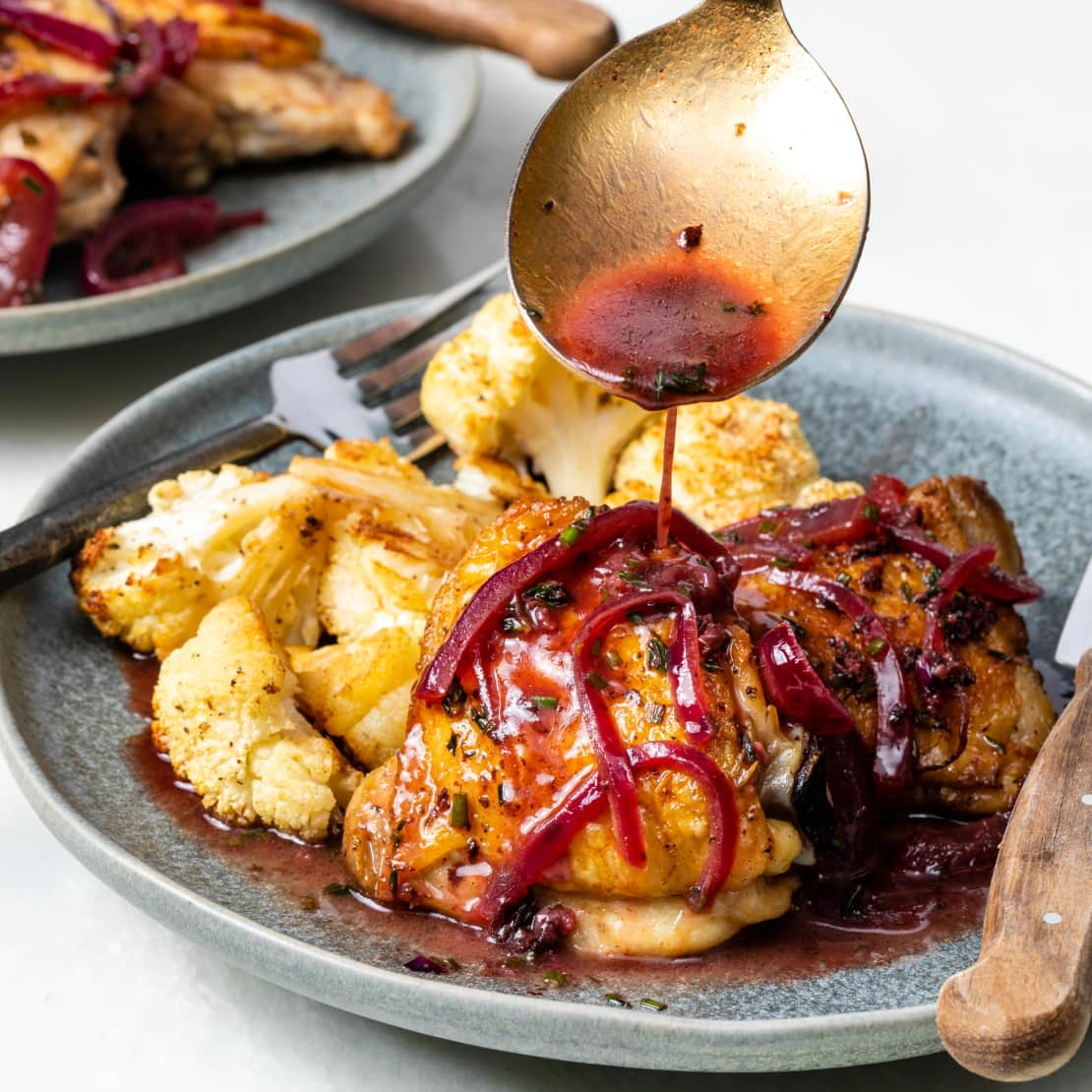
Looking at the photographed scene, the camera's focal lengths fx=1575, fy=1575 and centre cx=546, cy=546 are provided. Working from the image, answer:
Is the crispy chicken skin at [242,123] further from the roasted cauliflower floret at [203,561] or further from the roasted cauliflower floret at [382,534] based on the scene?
the roasted cauliflower floret at [203,561]

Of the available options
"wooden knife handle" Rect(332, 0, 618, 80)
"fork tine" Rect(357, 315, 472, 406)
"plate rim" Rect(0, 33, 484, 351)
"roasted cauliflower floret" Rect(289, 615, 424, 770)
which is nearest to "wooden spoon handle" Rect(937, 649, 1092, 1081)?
"roasted cauliflower floret" Rect(289, 615, 424, 770)

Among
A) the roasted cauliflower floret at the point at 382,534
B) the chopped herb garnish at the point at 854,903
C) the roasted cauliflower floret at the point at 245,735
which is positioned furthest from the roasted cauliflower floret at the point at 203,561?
the chopped herb garnish at the point at 854,903

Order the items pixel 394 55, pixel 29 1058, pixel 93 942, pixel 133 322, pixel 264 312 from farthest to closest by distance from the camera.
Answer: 1. pixel 394 55
2. pixel 264 312
3. pixel 133 322
4. pixel 93 942
5. pixel 29 1058

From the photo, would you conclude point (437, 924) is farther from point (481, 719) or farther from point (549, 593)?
point (549, 593)

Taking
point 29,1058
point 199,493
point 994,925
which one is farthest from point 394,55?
point 994,925

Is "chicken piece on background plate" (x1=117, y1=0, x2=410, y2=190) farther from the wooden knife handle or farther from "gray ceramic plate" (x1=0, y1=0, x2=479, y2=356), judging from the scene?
the wooden knife handle

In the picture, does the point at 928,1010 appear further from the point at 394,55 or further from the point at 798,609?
the point at 394,55
